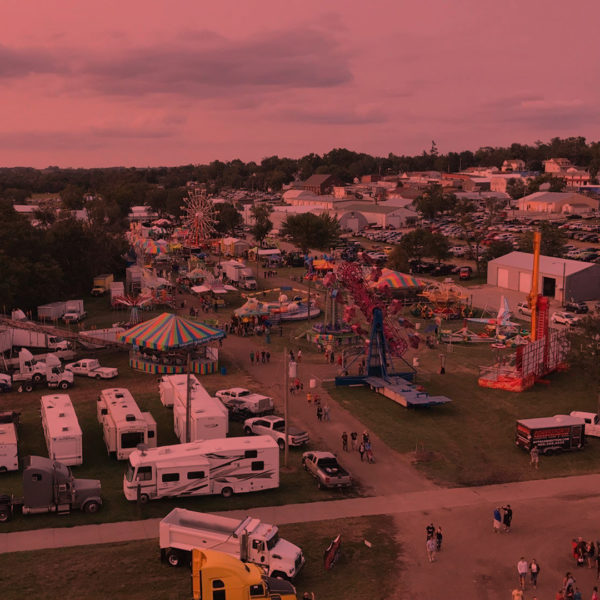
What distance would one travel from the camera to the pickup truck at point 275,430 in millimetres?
34438

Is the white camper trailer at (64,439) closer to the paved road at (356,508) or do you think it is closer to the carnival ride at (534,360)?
the paved road at (356,508)

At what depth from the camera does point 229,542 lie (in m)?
22.9

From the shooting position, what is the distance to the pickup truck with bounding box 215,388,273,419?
125 ft

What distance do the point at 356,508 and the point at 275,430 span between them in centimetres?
774

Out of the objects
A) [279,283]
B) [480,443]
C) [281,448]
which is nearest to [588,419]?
[480,443]

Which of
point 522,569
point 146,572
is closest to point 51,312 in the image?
point 146,572

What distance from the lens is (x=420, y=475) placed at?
31562 millimetres

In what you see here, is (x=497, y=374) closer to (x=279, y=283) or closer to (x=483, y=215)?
(x=279, y=283)

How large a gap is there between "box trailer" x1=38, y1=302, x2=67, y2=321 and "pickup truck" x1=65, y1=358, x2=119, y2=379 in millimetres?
17867

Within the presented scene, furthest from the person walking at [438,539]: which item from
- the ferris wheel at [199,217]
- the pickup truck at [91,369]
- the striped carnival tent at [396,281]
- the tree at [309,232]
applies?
the ferris wheel at [199,217]

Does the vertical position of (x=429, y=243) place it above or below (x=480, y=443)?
above

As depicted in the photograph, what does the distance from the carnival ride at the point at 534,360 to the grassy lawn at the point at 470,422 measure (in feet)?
2.14

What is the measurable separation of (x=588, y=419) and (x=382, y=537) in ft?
50.6

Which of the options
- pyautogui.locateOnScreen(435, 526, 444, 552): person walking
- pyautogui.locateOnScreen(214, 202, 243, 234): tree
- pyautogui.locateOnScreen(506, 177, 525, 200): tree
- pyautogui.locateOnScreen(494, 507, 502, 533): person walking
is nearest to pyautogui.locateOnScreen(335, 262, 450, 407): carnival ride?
pyautogui.locateOnScreen(494, 507, 502, 533): person walking
